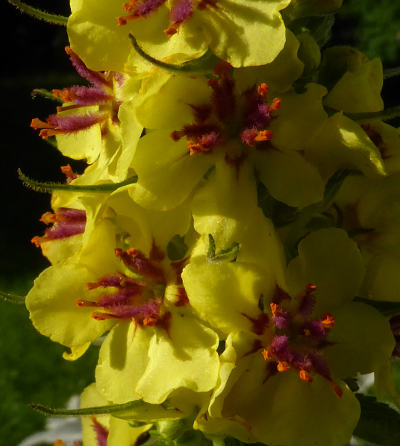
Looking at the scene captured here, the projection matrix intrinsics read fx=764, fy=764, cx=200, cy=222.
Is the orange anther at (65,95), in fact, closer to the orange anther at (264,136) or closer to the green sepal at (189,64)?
the green sepal at (189,64)

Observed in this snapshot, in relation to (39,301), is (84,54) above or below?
above

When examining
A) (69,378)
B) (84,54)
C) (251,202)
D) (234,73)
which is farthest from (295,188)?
(69,378)

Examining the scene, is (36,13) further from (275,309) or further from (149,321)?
(275,309)

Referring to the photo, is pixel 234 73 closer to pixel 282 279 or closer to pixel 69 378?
pixel 282 279

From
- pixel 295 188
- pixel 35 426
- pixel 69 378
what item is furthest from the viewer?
pixel 69 378

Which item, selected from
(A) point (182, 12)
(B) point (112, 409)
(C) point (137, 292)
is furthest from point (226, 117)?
(B) point (112, 409)

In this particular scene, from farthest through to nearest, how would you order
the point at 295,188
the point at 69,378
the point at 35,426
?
the point at 69,378
the point at 35,426
the point at 295,188
